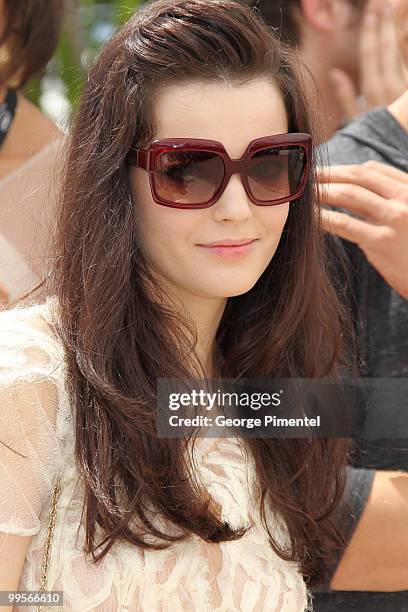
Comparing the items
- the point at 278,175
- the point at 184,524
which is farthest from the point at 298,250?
the point at 184,524

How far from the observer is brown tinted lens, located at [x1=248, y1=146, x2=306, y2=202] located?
1.42 meters

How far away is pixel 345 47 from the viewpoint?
2.97 meters

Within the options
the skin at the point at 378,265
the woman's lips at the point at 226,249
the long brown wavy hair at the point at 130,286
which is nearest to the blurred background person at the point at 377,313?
the skin at the point at 378,265

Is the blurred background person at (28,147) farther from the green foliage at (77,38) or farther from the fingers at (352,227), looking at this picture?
the fingers at (352,227)

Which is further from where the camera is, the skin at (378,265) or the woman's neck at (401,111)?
the woman's neck at (401,111)

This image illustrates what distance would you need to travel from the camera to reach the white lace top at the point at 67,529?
4.37ft

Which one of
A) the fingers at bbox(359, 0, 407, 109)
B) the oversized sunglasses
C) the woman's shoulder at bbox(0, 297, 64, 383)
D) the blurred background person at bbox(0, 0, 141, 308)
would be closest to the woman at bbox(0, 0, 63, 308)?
the blurred background person at bbox(0, 0, 141, 308)

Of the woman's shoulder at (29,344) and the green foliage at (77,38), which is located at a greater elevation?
the green foliage at (77,38)

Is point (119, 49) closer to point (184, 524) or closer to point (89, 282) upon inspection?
point (89, 282)

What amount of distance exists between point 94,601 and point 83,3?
96.4 inches

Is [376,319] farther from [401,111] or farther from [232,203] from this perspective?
[232,203]

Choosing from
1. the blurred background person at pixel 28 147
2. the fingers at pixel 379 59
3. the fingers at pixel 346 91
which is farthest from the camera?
the fingers at pixel 346 91

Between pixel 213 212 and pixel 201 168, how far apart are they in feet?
0.22

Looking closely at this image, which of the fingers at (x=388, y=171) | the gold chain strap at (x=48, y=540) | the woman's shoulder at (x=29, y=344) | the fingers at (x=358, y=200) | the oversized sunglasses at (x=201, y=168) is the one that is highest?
the fingers at (x=388, y=171)
